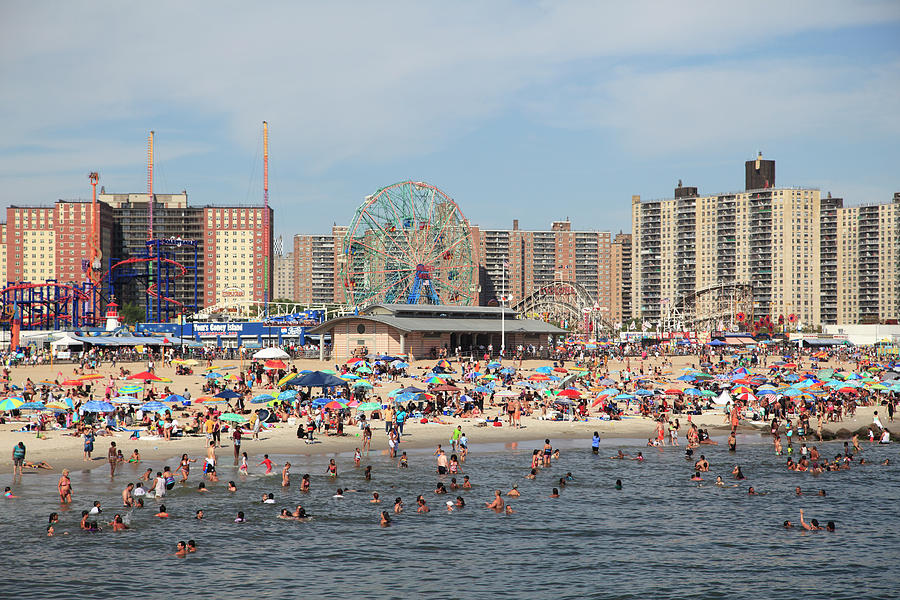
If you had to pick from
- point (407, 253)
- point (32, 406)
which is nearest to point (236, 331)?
point (407, 253)

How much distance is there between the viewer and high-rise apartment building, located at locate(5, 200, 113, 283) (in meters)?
192

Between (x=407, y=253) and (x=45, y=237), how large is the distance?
117 m

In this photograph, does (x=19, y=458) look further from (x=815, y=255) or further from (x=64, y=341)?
(x=815, y=255)

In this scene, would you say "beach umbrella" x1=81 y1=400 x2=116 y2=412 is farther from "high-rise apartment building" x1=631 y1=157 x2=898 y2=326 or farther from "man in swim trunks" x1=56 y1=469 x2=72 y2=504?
"high-rise apartment building" x1=631 y1=157 x2=898 y2=326

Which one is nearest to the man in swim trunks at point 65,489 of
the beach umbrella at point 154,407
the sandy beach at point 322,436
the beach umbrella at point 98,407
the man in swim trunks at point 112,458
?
the man in swim trunks at point 112,458

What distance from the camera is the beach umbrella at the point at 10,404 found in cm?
4034

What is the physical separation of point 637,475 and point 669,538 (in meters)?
9.21

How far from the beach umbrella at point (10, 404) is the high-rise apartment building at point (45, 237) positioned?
526 feet

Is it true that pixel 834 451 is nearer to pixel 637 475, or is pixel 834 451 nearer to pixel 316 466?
pixel 637 475

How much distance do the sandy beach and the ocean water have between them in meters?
2.82

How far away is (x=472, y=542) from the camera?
27.3 meters

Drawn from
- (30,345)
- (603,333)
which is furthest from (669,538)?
(603,333)

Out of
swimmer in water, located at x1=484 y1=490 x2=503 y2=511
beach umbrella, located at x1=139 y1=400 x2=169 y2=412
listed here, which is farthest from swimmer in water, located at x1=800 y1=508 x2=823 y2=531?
beach umbrella, located at x1=139 y1=400 x2=169 y2=412

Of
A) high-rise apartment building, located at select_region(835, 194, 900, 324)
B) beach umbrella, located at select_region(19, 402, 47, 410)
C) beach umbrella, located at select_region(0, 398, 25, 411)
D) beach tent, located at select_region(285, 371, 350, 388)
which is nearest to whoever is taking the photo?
beach umbrella, located at select_region(0, 398, 25, 411)
